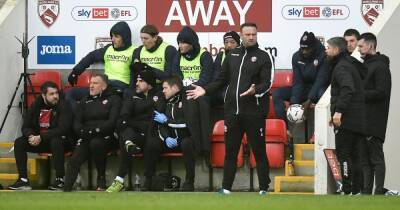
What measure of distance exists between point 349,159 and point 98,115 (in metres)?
4.33

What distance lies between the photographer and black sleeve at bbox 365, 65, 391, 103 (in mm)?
11852

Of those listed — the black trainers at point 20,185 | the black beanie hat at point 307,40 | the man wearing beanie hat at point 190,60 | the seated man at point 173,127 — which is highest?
the black beanie hat at point 307,40

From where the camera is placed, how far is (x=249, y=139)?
12.4 meters

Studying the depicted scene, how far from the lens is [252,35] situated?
12.3 m

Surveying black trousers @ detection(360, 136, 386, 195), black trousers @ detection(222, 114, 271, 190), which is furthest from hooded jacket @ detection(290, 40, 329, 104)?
black trousers @ detection(360, 136, 386, 195)

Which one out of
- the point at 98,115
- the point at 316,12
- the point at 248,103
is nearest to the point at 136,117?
the point at 98,115

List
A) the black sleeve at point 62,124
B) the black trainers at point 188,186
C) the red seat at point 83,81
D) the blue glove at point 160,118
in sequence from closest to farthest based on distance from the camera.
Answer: the black trainers at point 188,186
the blue glove at point 160,118
the black sleeve at point 62,124
the red seat at point 83,81

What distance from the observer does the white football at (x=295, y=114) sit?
14.2 meters

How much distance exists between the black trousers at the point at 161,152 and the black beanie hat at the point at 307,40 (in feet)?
7.20

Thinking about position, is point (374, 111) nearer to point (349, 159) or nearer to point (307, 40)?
point (349, 159)

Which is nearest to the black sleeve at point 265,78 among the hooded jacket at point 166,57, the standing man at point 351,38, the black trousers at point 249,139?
the black trousers at point 249,139

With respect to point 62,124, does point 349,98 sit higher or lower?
higher

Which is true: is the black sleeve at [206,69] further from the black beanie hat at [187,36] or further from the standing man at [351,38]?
the standing man at [351,38]

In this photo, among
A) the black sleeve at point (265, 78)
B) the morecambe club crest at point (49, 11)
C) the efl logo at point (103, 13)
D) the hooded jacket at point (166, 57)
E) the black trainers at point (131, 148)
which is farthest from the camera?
the morecambe club crest at point (49, 11)
